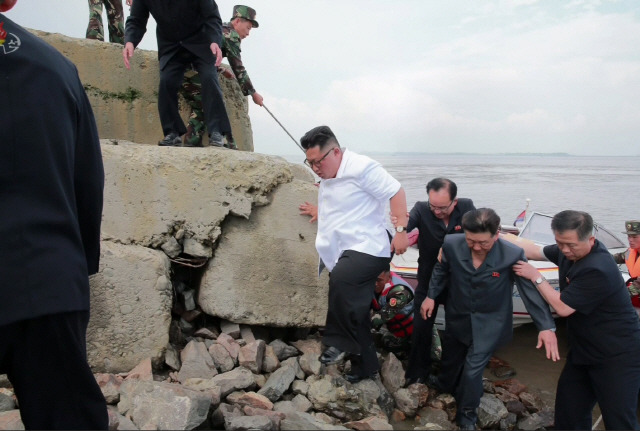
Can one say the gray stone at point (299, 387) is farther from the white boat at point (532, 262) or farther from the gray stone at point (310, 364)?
the white boat at point (532, 262)

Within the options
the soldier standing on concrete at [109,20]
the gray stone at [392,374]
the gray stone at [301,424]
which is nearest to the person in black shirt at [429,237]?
the gray stone at [392,374]

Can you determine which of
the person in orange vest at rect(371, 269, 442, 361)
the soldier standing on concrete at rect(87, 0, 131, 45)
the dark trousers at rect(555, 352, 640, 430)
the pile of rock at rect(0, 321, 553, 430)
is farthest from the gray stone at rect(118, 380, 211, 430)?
the soldier standing on concrete at rect(87, 0, 131, 45)

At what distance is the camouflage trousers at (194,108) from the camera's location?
4.39 metres

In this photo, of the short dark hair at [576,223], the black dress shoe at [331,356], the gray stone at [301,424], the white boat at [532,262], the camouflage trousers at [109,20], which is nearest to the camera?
the gray stone at [301,424]

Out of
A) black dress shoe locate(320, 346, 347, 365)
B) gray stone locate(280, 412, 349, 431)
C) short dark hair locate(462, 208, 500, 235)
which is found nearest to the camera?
gray stone locate(280, 412, 349, 431)

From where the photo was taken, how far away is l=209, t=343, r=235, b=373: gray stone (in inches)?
128

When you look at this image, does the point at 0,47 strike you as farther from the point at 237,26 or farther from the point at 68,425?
the point at 237,26

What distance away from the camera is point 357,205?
3.30 m

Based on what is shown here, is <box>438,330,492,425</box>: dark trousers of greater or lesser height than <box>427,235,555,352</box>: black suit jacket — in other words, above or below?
below

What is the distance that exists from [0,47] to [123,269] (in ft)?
6.54

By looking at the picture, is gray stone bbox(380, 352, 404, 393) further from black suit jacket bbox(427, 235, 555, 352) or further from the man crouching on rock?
black suit jacket bbox(427, 235, 555, 352)

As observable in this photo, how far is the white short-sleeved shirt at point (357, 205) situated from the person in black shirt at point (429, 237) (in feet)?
1.75

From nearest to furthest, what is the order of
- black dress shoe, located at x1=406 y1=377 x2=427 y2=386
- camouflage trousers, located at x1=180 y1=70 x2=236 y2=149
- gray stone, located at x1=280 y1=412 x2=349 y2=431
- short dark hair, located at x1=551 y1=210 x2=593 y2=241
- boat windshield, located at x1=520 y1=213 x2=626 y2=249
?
1. gray stone, located at x1=280 y1=412 x2=349 y2=431
2. short dark hair, located at x1=551 y1=210 x2=593 y2=241
3. black dress shoe, located at x1=406 y1=377 x2=427 y2=386
4. camouflage trousers, located at x1=180 y1=70 x2=236 y2=149
5. boat windshield, located at x1=520 y1=213 x2=626 y2=249

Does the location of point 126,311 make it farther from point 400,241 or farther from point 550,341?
point 550,341
